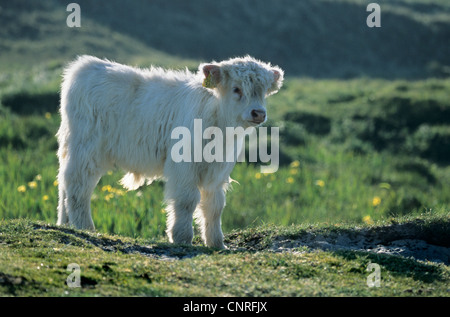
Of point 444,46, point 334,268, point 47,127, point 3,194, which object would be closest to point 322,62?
point 444,46

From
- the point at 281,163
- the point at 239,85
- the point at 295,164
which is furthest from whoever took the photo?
the point at 281,163

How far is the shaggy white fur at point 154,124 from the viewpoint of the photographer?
8102 mm

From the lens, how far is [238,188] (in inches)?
539

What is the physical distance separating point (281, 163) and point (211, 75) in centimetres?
827

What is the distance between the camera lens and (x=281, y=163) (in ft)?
52.9

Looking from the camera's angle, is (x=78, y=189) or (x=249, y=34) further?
(x=249, y=34)

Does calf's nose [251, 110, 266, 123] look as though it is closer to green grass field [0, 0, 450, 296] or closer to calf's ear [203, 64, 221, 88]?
calf's ear [203, 64, 221, 88]

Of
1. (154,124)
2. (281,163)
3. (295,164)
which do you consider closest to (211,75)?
(154,124)

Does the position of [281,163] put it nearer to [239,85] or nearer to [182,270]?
[239,85]

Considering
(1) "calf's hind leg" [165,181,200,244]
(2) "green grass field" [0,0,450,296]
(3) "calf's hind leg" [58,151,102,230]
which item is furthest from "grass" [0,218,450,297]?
(3) "calf's hind leg" [58,151,102,230]

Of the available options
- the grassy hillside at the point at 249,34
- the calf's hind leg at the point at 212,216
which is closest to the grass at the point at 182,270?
the calf's hind leg at the point at 212,216

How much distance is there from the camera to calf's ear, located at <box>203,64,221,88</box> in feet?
26.4

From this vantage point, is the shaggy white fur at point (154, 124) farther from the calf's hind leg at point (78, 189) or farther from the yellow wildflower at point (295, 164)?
the yellow wildflower at point (295, 164)

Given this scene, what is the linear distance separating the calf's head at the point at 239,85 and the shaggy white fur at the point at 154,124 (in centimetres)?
1
